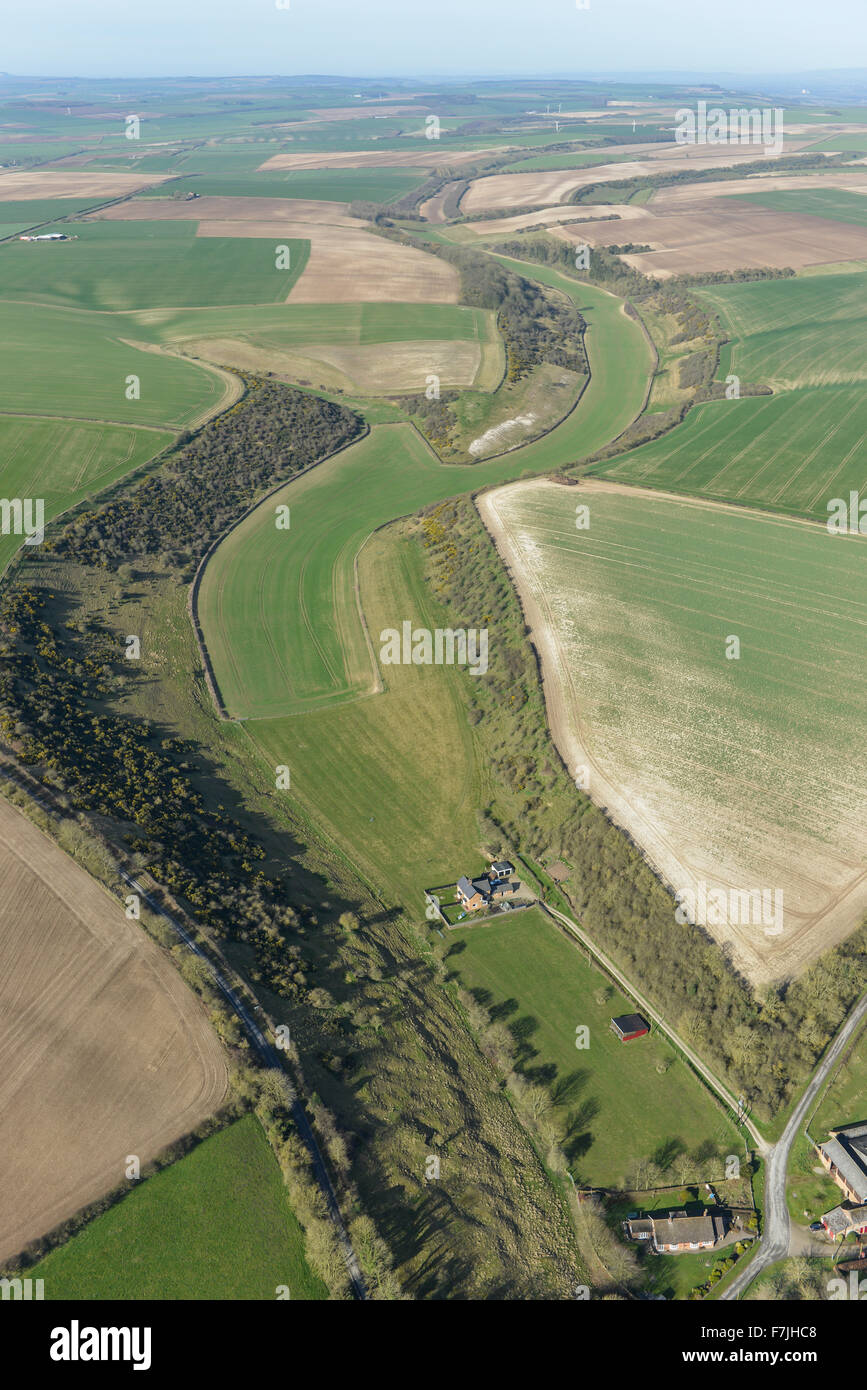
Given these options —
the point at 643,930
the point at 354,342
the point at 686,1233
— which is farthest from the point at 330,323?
the point at 686,1233

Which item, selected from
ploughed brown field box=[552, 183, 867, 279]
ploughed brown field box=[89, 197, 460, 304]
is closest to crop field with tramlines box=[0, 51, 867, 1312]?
ploughed brown field box=[89, 197, 460, 304]

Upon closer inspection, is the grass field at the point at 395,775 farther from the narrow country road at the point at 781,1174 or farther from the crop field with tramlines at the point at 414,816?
the narrow country road at the point at 781,1174

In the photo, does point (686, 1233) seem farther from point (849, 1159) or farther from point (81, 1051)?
point (81, 1051)

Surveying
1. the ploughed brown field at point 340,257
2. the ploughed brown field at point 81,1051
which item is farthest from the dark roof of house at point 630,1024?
the ploughed brown field at point 340,257

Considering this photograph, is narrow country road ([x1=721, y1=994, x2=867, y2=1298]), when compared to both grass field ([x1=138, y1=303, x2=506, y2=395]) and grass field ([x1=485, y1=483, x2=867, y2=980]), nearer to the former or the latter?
grass field ([x1=485, y1=483, x2=867, y2=980])

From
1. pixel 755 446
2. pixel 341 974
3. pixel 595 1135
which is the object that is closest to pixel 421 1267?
pixel 595 1135
